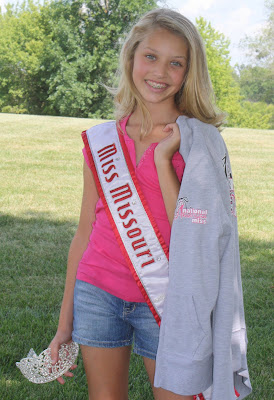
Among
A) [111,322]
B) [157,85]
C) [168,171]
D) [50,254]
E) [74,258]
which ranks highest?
[157,85]

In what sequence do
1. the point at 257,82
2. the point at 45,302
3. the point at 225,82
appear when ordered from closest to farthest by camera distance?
the point at 45,302 < the point at 225,82 < the point at 257,82

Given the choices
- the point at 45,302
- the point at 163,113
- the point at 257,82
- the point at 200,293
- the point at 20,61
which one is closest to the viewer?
the point at 200,293

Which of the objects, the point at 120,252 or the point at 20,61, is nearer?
the point at 120,252

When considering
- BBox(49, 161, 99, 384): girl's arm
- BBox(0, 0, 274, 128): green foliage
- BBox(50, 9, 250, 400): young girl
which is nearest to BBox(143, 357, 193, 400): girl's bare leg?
BBox(50, 9, 250, 400): young girl

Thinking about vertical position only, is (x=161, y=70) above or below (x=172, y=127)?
above

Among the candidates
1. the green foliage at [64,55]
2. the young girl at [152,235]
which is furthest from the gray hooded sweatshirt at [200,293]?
the green foliage at [64,55]

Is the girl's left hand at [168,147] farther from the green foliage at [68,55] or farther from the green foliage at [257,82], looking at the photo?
the green foliage at [257,82]

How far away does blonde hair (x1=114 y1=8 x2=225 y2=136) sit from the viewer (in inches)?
75.4

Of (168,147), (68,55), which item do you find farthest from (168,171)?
(68,55)

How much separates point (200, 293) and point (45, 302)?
2758 millimetres

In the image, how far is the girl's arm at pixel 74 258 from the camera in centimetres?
206

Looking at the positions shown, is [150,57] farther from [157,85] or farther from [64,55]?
[64,55]

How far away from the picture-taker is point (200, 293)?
1.63 m

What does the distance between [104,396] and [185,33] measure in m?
1.31
